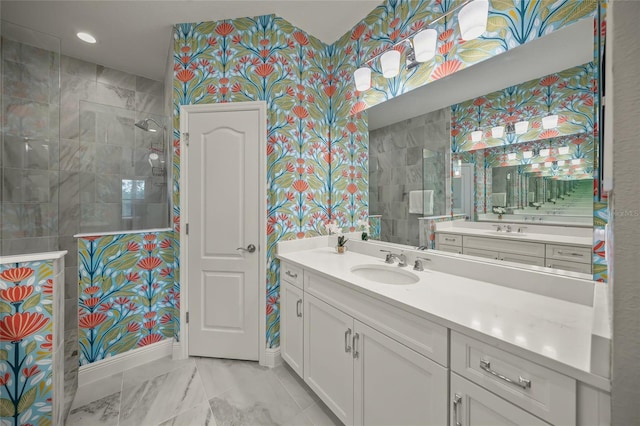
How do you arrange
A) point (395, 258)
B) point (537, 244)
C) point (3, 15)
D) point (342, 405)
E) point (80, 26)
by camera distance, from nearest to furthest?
point (537, 244), point (342, 405), point (395, 258), point (3, 15), point (80, 26)

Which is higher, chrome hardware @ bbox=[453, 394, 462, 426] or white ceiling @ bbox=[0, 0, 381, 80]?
white ceiling @ bbox=[0, 0, 381, 80]

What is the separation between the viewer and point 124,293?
1.98 metres

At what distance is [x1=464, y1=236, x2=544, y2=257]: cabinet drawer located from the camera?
1.20 metres

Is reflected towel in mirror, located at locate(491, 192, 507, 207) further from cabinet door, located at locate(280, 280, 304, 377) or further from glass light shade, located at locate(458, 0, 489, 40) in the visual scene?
cabinet door, located at locate(280, 280, 304, 377)

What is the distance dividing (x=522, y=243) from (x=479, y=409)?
81 centimetres

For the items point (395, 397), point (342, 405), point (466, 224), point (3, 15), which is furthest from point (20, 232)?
point (466, 224)

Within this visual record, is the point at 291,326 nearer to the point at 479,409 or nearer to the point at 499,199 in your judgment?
the point at 479,409

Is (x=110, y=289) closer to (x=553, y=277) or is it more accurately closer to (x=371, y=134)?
(x=371, y=134)

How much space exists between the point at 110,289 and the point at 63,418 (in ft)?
2.52

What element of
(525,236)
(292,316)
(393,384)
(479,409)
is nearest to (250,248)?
(292,316)

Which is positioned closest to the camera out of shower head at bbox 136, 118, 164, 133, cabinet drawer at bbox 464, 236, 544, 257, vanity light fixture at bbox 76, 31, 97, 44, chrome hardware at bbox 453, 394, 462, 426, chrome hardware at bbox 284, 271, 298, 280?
chrome hardware at bbox 453, 394, 462, 426

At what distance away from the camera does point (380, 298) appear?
1113mm

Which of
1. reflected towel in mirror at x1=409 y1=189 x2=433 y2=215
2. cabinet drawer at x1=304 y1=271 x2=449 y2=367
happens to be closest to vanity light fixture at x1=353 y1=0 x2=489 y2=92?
reflected towel in mirror at x1=409 y1=189 x2=433 y2=215

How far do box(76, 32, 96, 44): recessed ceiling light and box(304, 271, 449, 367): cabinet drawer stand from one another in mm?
2868
